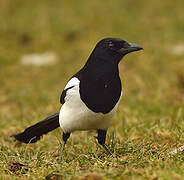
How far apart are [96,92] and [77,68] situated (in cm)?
521

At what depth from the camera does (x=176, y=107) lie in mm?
5953

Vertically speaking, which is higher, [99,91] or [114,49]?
[114,49]

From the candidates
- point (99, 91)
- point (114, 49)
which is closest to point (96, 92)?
point (99, 91)

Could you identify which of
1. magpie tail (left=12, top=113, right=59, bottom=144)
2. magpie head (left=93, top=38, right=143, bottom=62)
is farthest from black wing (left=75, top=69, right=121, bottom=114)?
magpie tail (left=12, top=113, right=59, bottom=144)

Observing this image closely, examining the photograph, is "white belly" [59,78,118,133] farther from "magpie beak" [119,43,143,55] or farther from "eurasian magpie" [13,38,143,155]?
"magpie beak" [119,43,143,55]

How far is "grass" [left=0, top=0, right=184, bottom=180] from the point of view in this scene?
3302mm

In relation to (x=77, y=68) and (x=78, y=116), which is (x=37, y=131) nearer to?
(x=78, y=116)

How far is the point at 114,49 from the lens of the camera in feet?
12.3

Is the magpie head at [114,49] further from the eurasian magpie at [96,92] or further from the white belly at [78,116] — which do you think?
the white belly at [78,116]

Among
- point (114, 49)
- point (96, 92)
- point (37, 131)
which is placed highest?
point (114, 49)

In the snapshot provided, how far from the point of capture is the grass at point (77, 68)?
10.8ft

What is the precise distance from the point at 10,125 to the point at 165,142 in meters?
2.24

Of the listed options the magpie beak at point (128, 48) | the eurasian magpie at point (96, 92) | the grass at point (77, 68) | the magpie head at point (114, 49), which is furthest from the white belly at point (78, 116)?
the magpie beak at point (128, 48)

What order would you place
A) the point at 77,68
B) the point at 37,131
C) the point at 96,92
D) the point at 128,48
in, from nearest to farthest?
the point at 96,92, the point at 128,48, the point at 37,131, the point at 77,68
